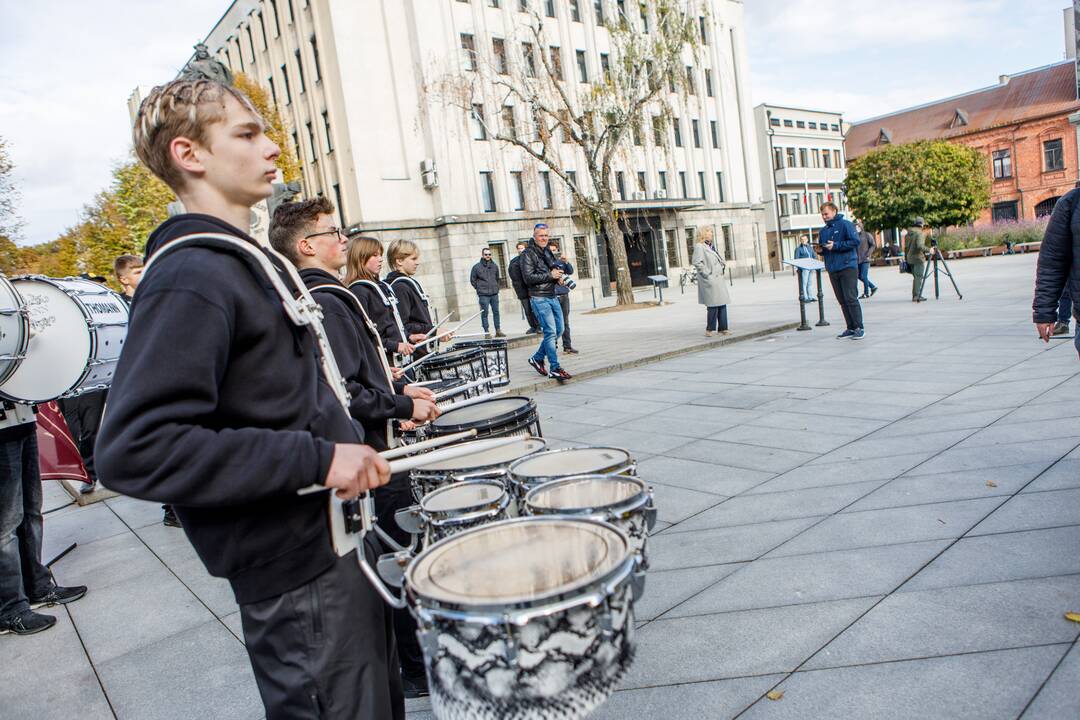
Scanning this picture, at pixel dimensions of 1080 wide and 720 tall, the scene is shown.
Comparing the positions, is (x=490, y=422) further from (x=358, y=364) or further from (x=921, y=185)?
(x=921, y=185)

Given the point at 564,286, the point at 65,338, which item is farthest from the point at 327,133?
the point at 65,338

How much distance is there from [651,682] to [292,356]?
1.81m

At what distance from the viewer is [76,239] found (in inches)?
1922

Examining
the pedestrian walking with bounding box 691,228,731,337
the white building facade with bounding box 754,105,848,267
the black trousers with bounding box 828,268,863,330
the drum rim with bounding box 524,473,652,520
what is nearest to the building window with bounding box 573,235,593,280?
the pedestrian walking with bounding box 691,228,731,337

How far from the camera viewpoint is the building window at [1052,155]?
51.6 metres

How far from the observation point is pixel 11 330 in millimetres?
3613

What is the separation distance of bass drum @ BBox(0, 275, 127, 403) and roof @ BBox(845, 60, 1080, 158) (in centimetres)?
6205

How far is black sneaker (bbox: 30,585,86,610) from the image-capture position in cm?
392

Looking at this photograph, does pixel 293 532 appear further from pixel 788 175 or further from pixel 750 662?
pixel 788 175

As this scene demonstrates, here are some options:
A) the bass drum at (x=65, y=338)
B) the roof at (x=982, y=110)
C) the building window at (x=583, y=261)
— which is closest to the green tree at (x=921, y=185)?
the roof at (x=982, y=110)

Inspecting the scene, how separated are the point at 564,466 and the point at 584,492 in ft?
0.96

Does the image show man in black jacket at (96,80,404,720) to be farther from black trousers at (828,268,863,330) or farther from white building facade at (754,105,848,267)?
white building facade at (754,105,848,267)

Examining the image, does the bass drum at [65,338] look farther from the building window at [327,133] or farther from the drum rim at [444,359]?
the building window at [327,133]

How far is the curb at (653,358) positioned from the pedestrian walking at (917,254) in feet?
10.7
